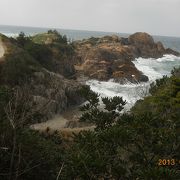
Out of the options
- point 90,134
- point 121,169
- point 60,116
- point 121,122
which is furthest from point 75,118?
point 121,169

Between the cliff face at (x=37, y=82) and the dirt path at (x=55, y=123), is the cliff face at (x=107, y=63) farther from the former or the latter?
the dirt path at (x=55, y=123)

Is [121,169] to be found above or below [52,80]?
above

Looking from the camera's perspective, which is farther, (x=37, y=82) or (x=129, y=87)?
(x=129, y=87)

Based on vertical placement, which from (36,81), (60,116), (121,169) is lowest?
(60,116)

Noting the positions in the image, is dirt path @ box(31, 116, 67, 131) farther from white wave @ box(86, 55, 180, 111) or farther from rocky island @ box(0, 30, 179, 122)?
white wave @ box(86, 55, 180, 111)

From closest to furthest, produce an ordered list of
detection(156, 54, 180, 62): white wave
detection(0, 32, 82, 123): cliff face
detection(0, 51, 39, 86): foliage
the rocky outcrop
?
the rocky outcrop, detection(0, 32, 82, 123): cliff face, detection(0, 51, 39, 86): foliage, detection(156, 54, 180, 62): white wave

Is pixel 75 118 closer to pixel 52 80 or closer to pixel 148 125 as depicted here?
pixel 52 80

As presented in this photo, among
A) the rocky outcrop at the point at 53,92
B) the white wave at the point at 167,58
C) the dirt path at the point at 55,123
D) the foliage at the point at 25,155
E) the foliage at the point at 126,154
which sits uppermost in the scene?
the foliage at the point at 126,154

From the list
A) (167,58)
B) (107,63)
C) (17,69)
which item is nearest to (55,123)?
(17,69)

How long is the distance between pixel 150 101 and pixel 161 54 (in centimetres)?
8297

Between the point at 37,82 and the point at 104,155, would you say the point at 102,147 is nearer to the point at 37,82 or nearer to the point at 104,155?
the point at 104,155

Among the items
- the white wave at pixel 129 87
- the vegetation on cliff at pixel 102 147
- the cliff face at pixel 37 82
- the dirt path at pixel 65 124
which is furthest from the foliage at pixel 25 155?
the white wave at pixel 129 87

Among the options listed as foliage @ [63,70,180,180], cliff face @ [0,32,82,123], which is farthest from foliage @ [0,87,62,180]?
cliff face @ [0,32,82,123]

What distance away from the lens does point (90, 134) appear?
15969 millimetres
